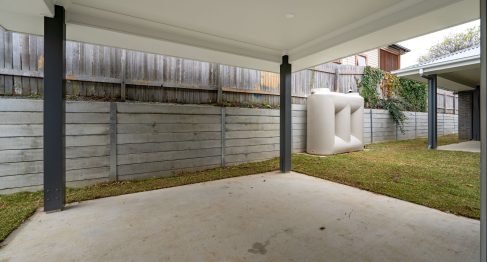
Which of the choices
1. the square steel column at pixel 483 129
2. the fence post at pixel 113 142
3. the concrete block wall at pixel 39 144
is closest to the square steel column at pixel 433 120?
the square steel column at pixel 483 129

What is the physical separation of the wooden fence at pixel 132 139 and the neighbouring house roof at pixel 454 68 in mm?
4996


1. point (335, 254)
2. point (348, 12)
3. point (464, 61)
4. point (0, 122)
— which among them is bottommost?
point (335, 254)

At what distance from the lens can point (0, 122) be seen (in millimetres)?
2812

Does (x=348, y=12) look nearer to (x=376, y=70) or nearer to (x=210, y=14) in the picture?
(x=210, y=14)

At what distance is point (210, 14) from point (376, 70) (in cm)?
771

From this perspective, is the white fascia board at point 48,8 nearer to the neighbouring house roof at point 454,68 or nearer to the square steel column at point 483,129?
the square steel column at point 483,129

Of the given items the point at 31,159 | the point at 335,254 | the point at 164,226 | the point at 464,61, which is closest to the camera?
the point at 335,254

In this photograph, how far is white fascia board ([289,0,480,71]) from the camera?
7.58ft

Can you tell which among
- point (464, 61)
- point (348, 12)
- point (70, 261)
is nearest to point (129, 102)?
point (70, 261)

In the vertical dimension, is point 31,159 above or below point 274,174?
above

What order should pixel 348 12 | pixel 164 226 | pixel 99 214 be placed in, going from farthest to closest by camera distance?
pixel 348 12 → pixel 99 214 → pixel 164 226

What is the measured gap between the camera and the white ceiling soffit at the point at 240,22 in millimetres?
2443

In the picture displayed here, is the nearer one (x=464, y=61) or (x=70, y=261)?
(x=70, y=261)

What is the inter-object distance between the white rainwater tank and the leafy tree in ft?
56.0
